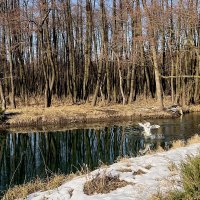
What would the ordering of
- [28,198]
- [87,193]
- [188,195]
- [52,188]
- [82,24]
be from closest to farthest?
[188,195], [87,193], [28,198], [52,188], [82,24]

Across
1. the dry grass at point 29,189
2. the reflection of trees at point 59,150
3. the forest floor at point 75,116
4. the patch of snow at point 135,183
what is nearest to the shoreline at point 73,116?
the forest floor at point 75,116

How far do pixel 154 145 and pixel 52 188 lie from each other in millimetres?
8988

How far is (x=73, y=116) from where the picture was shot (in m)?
28.1

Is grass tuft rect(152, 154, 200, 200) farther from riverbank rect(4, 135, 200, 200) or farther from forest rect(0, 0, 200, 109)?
forest rect(0, 0, 200, 109)

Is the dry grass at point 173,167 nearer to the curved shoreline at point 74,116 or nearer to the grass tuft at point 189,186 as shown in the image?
the grass tuft at point 189,186

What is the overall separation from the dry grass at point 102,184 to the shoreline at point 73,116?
17.1 m

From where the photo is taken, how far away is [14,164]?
1568 cm

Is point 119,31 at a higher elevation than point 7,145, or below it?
higher

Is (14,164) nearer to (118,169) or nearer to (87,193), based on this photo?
(118,169)

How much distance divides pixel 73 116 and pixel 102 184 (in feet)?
66.0

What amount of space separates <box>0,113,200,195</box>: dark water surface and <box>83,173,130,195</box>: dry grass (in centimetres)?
386

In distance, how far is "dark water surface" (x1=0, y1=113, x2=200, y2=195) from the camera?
14.5 metres

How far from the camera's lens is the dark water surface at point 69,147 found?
1447cm

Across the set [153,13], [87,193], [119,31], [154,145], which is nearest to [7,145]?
[154,145]
